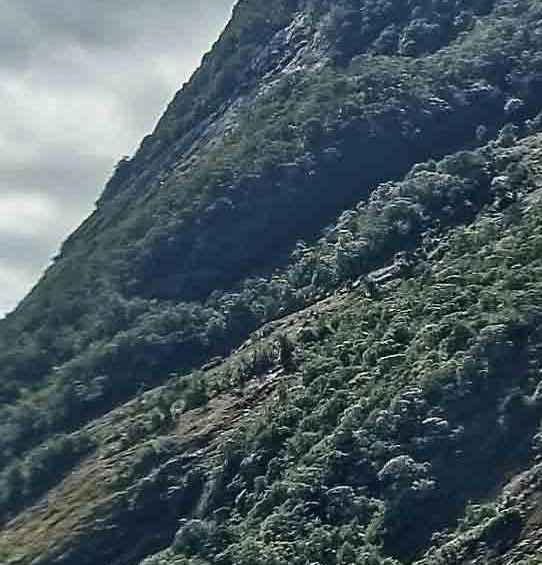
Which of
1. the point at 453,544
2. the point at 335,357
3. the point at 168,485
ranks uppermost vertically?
the point at 335,357

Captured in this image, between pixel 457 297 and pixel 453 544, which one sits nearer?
pixel 453 544

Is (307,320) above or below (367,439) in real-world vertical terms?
above

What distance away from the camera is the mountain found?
5491 centimetres

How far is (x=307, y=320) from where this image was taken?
8738cm

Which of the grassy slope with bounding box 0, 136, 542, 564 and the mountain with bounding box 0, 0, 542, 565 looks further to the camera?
the mountain with bounding box 0, 0, 542, 565

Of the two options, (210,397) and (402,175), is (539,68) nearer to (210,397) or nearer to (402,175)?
(402,175)

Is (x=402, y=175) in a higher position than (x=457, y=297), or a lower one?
higher

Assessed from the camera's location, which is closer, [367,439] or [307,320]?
[367,439]

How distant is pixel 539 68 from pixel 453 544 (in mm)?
76876

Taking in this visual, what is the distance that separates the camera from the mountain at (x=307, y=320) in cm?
5491

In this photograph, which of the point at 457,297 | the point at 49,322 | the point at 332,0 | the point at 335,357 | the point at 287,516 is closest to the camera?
the point at 287,516

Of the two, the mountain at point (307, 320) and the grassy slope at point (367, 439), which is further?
the mountain at point (307, 320)

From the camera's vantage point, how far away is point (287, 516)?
187 feet

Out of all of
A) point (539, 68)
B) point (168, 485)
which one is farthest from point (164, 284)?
point (168, 485)
